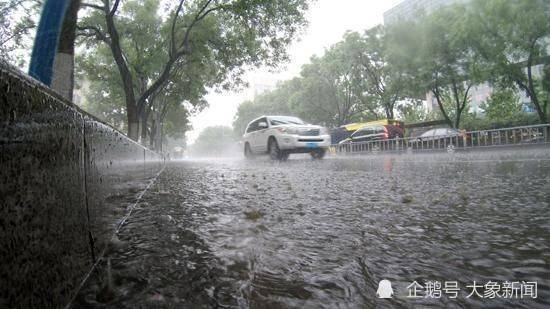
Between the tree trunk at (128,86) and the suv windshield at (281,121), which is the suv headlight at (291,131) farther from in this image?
the tree trunk at (128,86)

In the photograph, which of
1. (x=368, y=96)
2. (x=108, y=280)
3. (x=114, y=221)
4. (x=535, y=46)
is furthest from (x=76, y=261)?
(x=368, y=96)

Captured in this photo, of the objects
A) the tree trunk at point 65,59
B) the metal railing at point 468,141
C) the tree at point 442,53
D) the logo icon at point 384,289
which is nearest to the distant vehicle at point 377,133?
the metal railing at point 468,141

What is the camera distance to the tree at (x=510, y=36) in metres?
18.4

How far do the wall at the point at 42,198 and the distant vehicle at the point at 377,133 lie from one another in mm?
22469

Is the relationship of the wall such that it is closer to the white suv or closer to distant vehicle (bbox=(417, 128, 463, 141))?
the white suv

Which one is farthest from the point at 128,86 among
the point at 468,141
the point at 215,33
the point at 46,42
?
the point at 468,141

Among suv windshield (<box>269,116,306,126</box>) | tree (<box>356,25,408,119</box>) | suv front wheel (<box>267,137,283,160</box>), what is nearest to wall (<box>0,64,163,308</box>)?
suv front wheel (<box>267,137,283,160</box>)

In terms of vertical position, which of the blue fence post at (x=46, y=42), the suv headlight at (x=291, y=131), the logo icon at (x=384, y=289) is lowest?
the logo icon at (x=384, y=289)

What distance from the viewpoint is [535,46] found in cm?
1953

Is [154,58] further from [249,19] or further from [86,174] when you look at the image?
[86,174]

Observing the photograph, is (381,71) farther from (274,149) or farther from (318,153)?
(274,149)

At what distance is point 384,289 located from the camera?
3.75 feet

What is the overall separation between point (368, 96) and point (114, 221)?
106 ft

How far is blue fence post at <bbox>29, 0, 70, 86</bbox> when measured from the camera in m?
4.54
